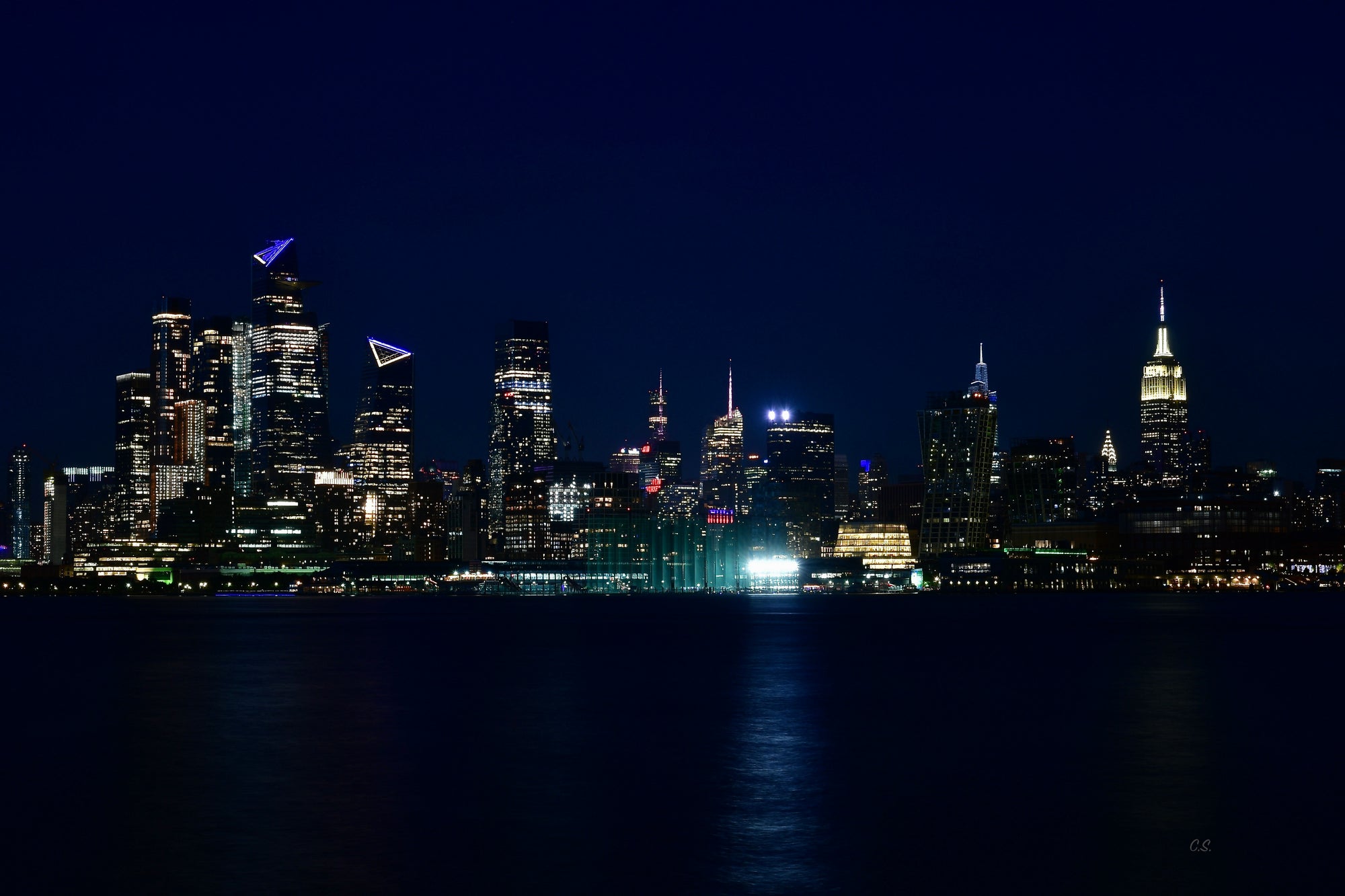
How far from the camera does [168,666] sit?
265ft

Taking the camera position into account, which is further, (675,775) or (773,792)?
(675,775)

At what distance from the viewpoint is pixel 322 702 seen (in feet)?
193

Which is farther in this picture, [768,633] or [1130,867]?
[768,633]

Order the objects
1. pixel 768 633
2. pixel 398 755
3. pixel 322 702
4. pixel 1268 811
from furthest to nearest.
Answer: pixel 768 633 < pixel 322 702 < pixel 398 755 < pixel 1268 811

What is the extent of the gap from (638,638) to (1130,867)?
88018 millimetres

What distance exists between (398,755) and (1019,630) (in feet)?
297

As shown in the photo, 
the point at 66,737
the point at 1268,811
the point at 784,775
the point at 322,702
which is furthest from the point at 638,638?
the point at 1268,811

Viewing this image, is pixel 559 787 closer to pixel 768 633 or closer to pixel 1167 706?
pixel 1167 706

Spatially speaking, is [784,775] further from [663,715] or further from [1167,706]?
[1167,706]

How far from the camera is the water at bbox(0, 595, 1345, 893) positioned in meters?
27.2

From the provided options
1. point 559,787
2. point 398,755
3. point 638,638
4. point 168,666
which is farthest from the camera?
point 638,638

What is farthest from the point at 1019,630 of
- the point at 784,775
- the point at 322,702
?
the point at 784,775

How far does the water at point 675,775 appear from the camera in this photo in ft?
89.2

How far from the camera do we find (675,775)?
128ft
